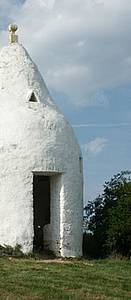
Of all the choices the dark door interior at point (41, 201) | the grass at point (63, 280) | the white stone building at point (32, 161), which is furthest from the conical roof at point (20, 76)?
the grass at point (63, 280)

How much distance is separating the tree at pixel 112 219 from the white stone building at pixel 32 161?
145 centimetres

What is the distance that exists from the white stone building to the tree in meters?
1.45

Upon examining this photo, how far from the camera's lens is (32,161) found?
20531 millimetres

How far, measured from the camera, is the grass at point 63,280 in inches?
497

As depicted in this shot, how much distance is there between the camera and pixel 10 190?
2031 cm

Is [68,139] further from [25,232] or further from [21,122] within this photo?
[25,232]

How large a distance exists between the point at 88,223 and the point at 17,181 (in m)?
5.51

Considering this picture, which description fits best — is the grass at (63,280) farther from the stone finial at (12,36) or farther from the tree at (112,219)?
the stone finial at (12,36)

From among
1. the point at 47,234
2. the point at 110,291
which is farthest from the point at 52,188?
the point at 110,291

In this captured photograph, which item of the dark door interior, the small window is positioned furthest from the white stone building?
the dark door interior

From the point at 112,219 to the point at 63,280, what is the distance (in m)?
8.17

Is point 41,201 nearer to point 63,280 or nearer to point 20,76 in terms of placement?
point 20,76

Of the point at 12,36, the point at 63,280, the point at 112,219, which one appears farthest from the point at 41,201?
the point at 63,280

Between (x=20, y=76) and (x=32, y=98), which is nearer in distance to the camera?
(x=32, y=98)
